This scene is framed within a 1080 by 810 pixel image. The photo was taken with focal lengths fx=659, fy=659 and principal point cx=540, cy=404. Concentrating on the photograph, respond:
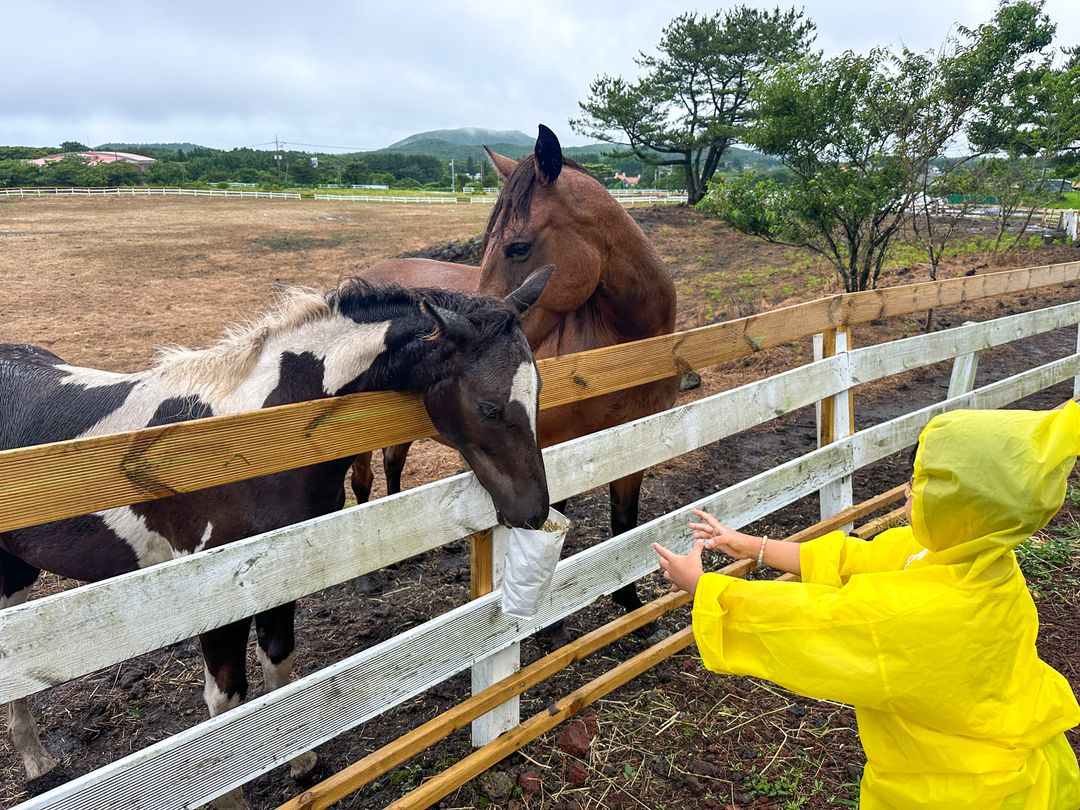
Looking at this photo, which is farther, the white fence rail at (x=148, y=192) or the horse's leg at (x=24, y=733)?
the white fence rail at (x=148, y=192)

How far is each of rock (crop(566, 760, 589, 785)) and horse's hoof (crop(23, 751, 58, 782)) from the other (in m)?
2.18

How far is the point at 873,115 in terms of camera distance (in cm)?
807

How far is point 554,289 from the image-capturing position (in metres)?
3.55

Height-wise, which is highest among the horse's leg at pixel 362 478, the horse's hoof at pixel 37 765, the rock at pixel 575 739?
the horse's leg at pixel 362 478

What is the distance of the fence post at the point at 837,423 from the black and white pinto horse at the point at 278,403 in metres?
2.34

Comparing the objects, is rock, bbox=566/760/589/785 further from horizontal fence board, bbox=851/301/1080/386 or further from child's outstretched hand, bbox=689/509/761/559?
horizontal fence board, bbox=851/301/1080/386

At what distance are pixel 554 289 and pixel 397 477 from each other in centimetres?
243

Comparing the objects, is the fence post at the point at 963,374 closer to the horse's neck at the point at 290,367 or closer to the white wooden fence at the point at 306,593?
the white wooden fence at the point at 306,593

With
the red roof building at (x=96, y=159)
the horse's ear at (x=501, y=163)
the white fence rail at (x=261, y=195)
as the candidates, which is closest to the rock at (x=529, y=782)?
the horse's ear at (x=501, y=163)

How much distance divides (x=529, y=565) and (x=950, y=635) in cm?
115

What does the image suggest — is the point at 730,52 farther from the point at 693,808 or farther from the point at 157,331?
the point at 693,808

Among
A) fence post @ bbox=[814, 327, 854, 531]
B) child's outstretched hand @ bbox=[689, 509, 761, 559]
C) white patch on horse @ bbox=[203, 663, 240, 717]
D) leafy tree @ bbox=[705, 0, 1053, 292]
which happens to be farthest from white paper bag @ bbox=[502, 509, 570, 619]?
leafy tree @ bbox=[705, 0, 1053, 292]

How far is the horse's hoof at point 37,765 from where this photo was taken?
2.74 m

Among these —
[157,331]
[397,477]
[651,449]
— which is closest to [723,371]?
[397,477]
